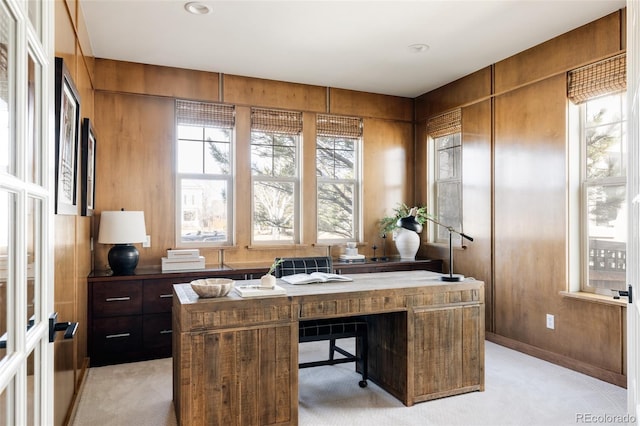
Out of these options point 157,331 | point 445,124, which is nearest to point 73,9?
point 157,331

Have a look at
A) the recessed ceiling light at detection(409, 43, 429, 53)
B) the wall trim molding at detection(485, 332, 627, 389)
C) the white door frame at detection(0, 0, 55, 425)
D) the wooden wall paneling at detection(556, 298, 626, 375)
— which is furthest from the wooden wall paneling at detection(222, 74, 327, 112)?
the white door frame at detection(0, 0, 55, 425)

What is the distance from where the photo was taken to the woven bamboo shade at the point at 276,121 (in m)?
4.71

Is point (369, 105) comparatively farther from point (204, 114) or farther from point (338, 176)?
point (204, 114)

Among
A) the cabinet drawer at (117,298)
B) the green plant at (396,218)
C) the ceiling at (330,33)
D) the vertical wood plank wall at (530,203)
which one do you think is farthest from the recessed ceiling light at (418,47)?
the cabinet drawer at (117,298)

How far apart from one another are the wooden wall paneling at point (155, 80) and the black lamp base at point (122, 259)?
1511 mm

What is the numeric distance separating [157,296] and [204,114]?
6.10ft

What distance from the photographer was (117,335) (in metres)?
3.71

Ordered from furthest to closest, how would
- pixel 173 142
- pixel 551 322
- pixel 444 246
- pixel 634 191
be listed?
pixel 444 246, pixel 173 142, pixel 551 322, pixel 634 191

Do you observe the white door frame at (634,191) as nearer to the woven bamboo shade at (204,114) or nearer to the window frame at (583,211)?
the window frame at (583,211)

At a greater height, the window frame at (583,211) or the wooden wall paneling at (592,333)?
the window frame at (583,211)

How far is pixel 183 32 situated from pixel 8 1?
2932mm

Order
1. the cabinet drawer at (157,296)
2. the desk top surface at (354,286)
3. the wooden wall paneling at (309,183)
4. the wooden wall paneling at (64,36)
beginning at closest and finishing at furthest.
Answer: the wooden wall paneling at (64,36) < the desk top surface at (354,286) < the cabinet drawer at (157,296) < the wooden wall paneling at (309,183)

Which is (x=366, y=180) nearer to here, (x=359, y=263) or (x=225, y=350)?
(x=359, y=263)

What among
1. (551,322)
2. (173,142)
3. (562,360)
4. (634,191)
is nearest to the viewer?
(634,191)
